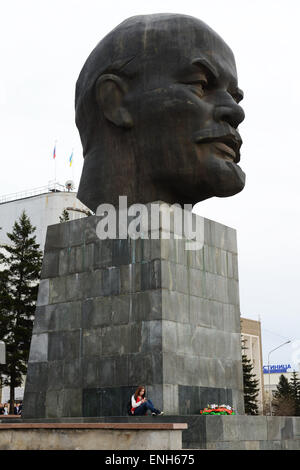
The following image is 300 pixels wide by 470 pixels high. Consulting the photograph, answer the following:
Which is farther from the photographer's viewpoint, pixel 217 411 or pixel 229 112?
pixel 229 112

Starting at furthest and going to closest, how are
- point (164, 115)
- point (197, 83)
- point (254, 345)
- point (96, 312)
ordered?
point (254, 345) < point (197, 83) < point (164, 115) < point (96, 312)

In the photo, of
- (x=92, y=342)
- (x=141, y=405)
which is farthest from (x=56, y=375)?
(x=141, y=405)

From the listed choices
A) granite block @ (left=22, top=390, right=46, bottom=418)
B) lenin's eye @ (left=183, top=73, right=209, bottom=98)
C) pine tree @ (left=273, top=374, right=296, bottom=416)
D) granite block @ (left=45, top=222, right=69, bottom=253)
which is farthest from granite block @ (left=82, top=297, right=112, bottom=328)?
pine tree @ (left=273, top=374, right=296, bottom=416)

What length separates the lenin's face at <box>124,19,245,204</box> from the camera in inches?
454

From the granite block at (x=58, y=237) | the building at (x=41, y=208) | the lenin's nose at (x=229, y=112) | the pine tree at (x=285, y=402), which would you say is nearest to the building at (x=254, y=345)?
the pine tree at (x=285, y=402)

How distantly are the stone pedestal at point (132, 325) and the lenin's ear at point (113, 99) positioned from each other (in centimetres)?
200

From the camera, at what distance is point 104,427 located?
26.3 feet

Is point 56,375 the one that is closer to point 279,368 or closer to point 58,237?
point 58,237

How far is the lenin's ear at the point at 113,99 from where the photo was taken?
1184cm

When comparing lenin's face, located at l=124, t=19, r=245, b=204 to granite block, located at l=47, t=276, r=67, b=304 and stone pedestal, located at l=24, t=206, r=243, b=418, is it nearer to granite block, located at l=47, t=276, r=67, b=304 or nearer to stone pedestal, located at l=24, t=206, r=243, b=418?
stone pedestal, located at l=24, t=206, r=243, b=418

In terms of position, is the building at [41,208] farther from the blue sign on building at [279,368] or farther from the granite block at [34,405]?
the blue sign on building at [279,368]

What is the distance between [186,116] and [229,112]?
0.89 metres

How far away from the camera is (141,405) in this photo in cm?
973
